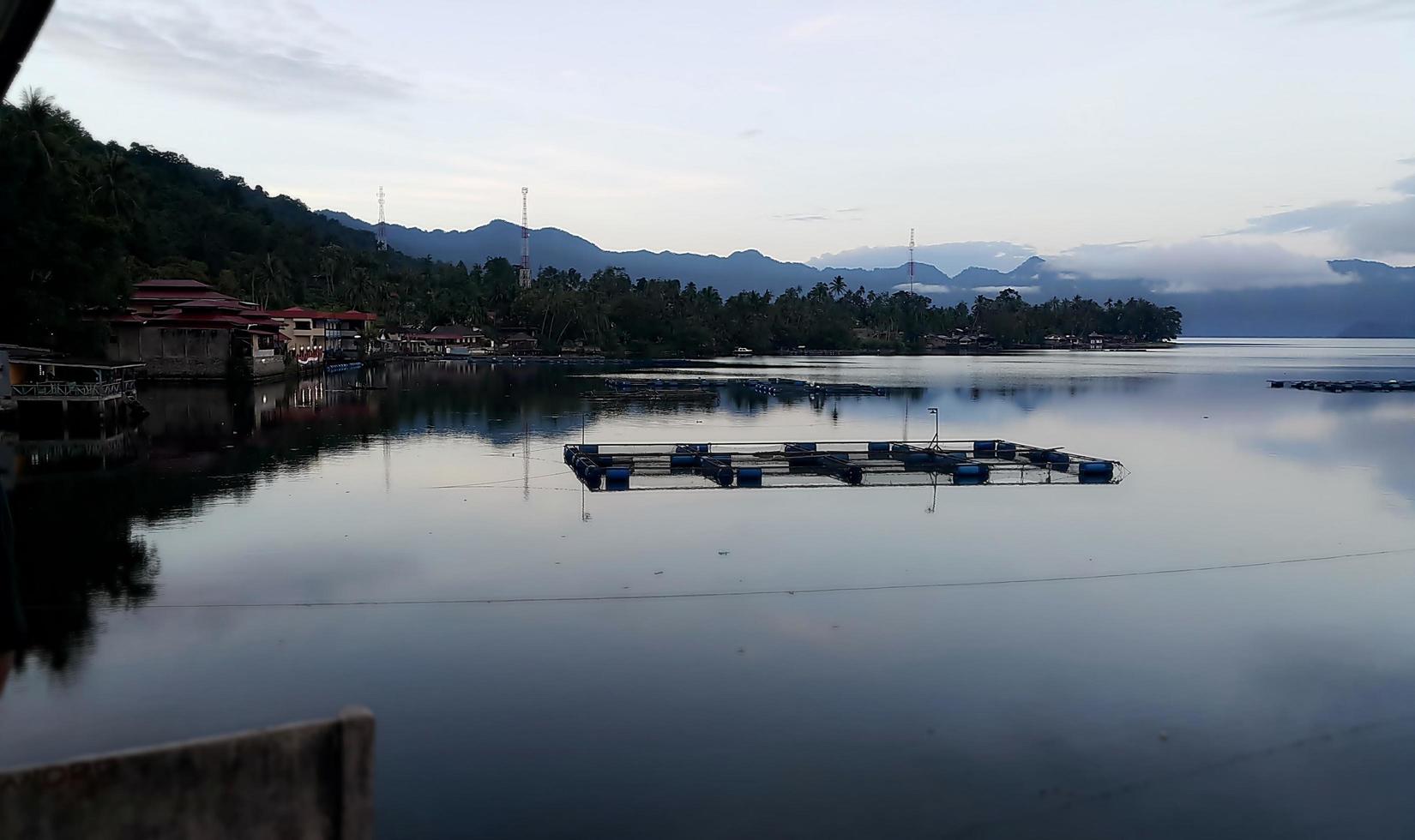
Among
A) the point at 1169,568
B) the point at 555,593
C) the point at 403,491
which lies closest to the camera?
the point at 555,593

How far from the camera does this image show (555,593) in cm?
1717

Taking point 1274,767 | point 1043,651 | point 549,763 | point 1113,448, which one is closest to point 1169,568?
point 1043,651

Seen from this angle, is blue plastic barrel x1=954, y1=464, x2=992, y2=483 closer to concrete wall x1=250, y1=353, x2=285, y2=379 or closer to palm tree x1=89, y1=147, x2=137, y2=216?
concrete wall x1=250, y1=353, x2=285, y2=379

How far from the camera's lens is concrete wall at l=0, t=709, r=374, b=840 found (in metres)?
3.87

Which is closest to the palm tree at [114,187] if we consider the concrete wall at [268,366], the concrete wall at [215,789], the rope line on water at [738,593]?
the concrete wall at [268,366]

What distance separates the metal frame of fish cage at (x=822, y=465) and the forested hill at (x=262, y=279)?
25142 mm

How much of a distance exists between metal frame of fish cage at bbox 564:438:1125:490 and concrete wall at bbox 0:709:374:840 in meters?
23.6

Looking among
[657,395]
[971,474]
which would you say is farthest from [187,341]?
[971,474]

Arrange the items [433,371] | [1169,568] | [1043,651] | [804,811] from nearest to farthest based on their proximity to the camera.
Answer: [804,811] < [1043,651] < [1169,568] < [433,371]

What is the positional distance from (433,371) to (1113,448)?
61.7m

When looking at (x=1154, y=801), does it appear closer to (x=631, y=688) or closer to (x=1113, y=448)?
(x=631, y=688)

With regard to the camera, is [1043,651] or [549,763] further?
[1043,651]

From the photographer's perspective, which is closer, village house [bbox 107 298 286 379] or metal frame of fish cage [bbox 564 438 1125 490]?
metal frame of fish cage [bbox 564 438 1125 490]

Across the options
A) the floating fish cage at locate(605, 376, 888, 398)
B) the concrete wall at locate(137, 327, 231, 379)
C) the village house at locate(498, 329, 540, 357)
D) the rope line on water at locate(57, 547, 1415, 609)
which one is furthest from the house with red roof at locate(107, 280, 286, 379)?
the village house at locate(498, 329, 540, 357)
